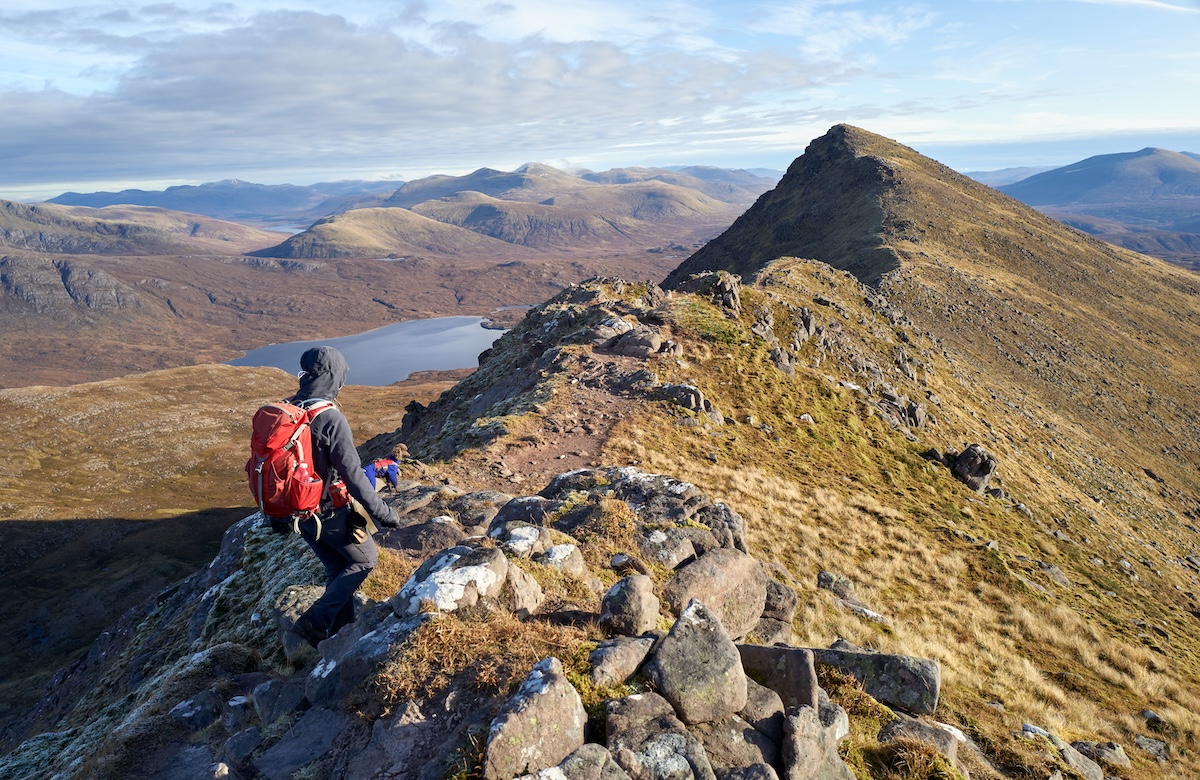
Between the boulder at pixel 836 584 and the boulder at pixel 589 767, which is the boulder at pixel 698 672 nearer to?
the boulder at pixel 589 767

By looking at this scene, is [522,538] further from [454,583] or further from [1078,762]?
[1078,762]

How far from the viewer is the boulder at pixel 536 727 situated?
5.84 meters

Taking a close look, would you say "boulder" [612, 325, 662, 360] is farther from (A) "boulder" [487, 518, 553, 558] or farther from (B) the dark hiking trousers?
(B) the dark hiking trousers

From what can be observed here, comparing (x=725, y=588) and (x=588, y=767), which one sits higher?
(x=588, y=767)

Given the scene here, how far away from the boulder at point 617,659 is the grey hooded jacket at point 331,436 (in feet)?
13.2

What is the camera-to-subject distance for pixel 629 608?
28.1ft

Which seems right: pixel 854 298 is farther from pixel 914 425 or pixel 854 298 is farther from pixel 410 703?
pixel 410 703

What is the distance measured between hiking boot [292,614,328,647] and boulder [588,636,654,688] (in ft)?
15.9

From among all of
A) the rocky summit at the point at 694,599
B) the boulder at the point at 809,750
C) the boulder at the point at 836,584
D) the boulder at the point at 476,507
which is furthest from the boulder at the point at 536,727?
the boulder at the point at 836,584

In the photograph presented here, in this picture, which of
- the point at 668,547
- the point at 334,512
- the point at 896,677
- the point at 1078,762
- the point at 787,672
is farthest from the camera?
the point at 668,547

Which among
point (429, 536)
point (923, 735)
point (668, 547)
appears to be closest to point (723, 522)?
point (668, 547)

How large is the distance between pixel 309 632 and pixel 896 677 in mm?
9690

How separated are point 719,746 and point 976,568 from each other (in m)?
20.4

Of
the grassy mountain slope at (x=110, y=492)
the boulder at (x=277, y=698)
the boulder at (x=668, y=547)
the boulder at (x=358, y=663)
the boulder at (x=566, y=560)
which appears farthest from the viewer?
the grassy mountain slope at (x=110, y=492)
